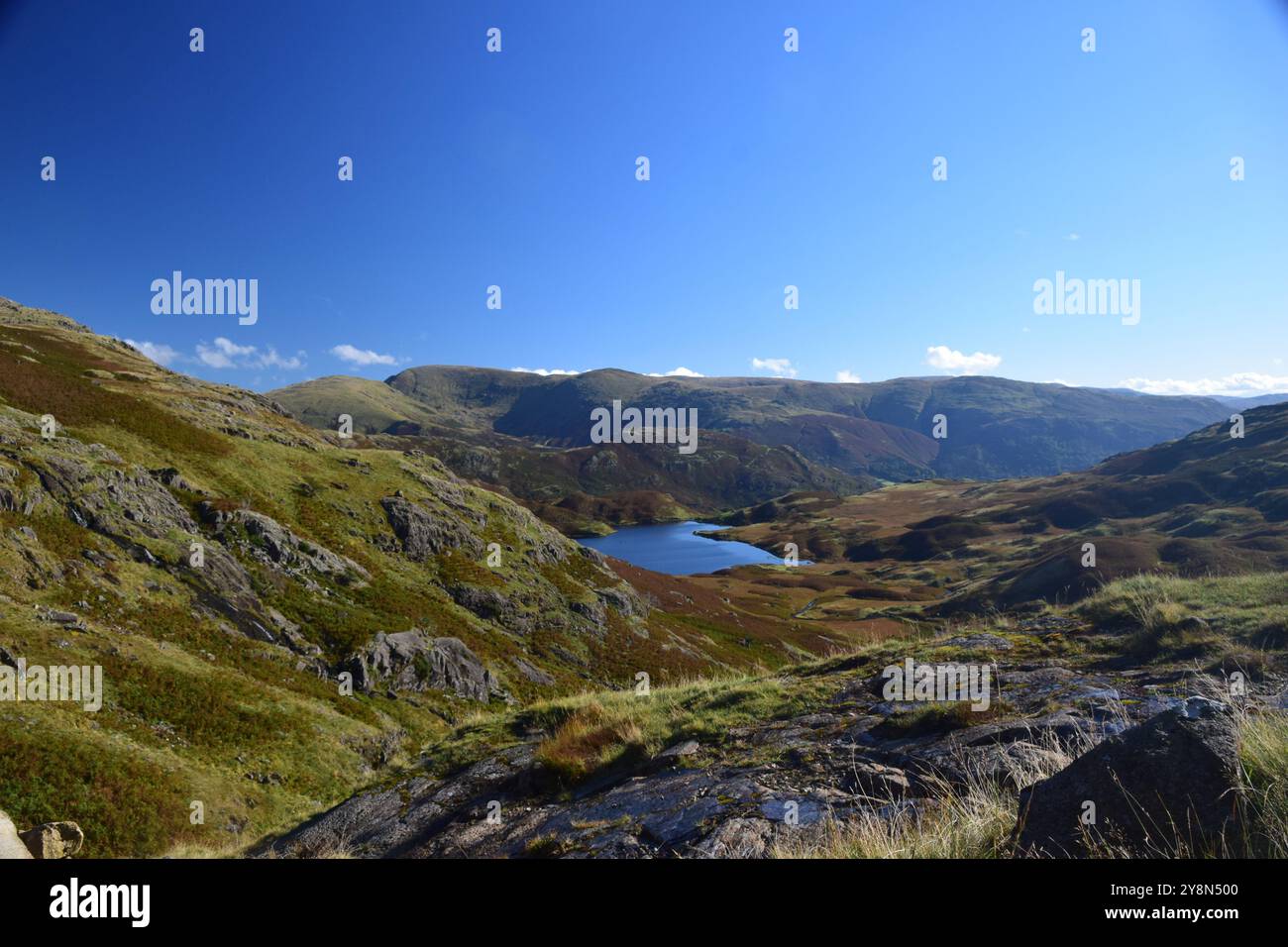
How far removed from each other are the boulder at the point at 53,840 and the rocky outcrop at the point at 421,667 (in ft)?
59.9

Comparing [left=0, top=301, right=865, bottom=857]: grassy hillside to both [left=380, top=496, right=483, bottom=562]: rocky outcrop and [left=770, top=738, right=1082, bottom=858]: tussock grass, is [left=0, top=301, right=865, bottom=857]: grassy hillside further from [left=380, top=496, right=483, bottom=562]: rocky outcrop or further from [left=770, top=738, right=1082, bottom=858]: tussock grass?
[left=770, top=738, right=1082, bottom=858]: tussock grass

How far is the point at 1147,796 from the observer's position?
14.1 ft

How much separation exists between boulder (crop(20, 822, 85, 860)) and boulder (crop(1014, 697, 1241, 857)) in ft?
41.5

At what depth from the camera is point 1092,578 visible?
64.6 meters

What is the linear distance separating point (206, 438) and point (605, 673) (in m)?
33.1

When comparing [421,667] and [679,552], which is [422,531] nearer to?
[421,667]

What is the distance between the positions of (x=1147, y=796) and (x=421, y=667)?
3092cm

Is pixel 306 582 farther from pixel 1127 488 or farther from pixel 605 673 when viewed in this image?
pixel 1127 488

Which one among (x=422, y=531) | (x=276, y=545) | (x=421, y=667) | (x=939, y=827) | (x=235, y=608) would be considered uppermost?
(x=939, y=827)

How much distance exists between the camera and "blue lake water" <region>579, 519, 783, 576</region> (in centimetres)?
13975

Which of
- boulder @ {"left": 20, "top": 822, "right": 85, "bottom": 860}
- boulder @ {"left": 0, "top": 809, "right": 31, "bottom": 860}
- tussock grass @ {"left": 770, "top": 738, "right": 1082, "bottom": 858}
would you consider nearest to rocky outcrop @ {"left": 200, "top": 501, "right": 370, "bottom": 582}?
boulder @ {"left": 20, "top": 822, "right": 85, "bottom": 860}

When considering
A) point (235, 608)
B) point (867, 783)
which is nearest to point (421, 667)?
point (235, 608)
